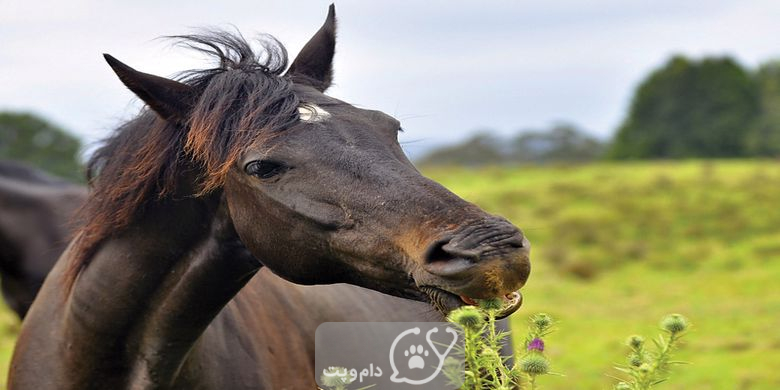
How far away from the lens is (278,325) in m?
4.04

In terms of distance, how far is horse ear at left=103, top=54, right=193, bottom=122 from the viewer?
3129 mm

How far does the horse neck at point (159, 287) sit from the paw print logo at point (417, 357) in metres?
1.17

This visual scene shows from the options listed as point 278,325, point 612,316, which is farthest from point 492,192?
point 278,325

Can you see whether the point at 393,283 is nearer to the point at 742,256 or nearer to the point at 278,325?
the point at 278,325

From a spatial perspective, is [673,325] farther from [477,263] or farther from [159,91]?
[159,91]

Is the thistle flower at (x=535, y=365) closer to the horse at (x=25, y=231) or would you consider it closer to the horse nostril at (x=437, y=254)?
the horse nostril at (x=437, y=254)

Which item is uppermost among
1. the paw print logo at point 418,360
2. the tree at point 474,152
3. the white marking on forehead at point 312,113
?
the tree at point 474,152

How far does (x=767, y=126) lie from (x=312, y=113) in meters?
52.2

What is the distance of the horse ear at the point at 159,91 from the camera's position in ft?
10.3

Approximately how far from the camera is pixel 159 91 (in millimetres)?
3227

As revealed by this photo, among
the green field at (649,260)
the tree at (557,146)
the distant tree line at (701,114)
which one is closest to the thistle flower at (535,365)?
the green field at (649,260)

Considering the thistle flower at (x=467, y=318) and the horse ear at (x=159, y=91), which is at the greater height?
the horse ear at (x=159, y=91)

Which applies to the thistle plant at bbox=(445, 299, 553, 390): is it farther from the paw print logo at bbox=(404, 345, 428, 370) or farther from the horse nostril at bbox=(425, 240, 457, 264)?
the paw print logo at bbox=(404, 345, 428, 370)

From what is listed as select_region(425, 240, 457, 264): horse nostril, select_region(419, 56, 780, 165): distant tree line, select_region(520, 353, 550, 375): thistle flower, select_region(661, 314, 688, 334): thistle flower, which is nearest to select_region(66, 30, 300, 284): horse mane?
select_region(425, 240, 457, 264): horse nostril
